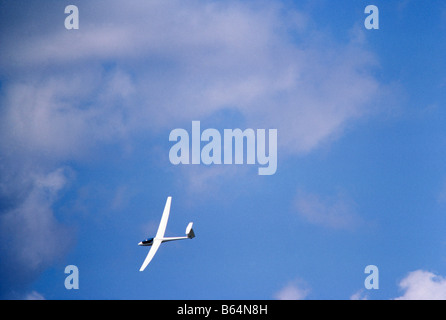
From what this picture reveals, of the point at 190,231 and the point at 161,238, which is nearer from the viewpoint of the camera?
the point at 190,231

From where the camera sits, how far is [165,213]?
297 ft
